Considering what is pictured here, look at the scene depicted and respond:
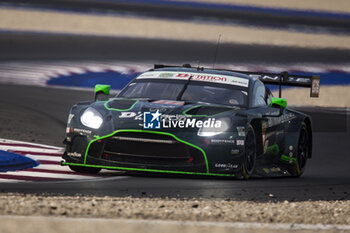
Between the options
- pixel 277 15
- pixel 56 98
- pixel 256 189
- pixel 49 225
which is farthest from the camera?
pixel 277 15

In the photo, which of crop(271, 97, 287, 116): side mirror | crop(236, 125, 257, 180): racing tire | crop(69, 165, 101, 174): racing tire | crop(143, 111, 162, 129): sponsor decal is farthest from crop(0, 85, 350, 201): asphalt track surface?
crop(271, 97, 287, 116): side mirror

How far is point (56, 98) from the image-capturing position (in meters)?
15.7

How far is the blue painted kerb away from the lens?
349 inches

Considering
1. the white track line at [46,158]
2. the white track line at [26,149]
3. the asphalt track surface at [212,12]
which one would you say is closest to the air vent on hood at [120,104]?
the white track line at [46,158]

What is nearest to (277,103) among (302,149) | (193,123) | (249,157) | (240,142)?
(249,157)

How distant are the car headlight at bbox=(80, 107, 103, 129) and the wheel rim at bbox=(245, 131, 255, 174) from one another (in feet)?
4.59

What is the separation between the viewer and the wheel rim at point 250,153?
A: 8.35 m

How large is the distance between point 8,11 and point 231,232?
31.8 meters

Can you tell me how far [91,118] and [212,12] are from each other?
30320 mm

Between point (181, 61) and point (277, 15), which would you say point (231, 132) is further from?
point (277, 15)

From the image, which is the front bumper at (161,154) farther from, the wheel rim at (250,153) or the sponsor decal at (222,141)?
the wheel rim at (250,153)

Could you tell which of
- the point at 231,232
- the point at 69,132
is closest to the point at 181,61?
the point at 69,132

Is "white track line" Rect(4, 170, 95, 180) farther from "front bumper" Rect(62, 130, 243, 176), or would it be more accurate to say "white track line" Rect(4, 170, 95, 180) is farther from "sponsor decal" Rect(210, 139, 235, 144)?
"sponsor decal" Rect(210, 139, 235, 144)

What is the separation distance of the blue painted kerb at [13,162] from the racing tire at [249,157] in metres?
2.28
